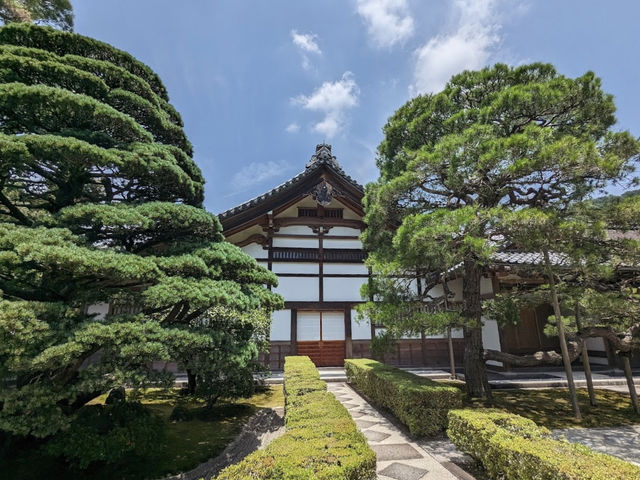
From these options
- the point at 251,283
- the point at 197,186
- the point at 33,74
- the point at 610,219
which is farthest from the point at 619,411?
the point at 33,74

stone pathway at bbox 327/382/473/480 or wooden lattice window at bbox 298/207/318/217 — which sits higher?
wooden lattice window at bbox 298/207/318/217

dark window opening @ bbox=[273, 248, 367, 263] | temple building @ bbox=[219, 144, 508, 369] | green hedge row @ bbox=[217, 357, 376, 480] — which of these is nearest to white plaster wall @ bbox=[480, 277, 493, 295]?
temple building @ bbox=[219, 144, 508, 369]

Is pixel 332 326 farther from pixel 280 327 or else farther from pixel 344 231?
pixel 344 231

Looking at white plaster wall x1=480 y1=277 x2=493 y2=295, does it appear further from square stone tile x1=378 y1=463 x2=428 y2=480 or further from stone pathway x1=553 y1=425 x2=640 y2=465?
square stone tile x1=378 y1=463 x2=428 y2=480

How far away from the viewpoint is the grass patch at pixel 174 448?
163 inches

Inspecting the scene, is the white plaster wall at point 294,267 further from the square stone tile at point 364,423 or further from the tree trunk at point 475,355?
the square stone tile at point 364,423

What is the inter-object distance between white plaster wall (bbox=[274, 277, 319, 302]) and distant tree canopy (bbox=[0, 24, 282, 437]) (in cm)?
631

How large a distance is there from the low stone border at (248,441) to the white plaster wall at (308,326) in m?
4.80

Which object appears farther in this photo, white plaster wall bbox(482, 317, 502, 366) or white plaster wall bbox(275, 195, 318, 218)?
white plaster wall bbox(275, 195, 318, 218)

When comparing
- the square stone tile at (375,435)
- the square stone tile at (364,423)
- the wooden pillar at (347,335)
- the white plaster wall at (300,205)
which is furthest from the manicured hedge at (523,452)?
the white plaster wall at (300,205)

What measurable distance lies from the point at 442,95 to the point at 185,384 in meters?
10.9

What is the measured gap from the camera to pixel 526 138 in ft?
16.7

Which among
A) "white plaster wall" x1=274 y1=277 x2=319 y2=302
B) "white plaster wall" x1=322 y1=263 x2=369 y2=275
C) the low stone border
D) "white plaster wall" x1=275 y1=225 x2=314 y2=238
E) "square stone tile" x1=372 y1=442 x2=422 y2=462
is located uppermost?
"white plaster wall" x1=275 y1=225 x2=314 y2=238

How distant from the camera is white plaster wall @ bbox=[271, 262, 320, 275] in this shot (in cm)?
1263
